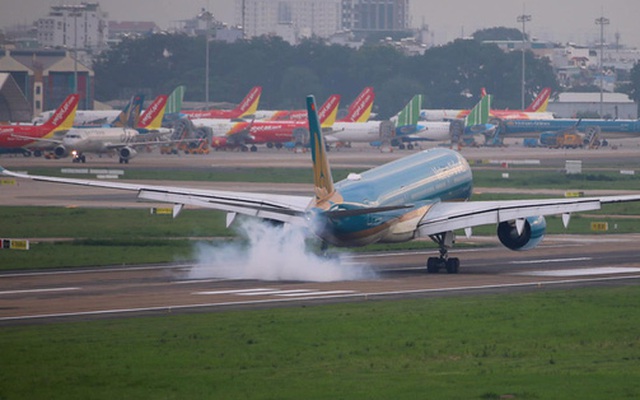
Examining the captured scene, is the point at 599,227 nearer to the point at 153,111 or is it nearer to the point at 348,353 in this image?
the point at 348,353

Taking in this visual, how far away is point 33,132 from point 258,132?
1685 inches

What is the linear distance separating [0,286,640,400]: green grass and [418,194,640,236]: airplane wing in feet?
25.1

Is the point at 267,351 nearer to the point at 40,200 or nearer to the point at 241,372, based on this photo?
the point at 241,372

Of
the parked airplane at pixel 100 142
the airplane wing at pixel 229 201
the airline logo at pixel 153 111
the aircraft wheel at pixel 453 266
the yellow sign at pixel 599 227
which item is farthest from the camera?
the airline logo at pixel 153 111

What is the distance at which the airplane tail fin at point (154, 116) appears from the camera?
17450cm

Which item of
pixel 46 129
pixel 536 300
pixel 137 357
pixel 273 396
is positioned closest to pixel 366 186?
pixel 536 300

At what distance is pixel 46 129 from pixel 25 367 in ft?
421

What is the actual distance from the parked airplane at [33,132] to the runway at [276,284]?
3809 inches

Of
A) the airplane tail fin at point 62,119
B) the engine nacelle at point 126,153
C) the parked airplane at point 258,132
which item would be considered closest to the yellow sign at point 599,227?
the engine nacelle at point 126,153

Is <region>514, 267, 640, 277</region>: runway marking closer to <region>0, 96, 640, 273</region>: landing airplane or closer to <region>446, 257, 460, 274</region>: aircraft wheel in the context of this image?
<region>0, 96, 640, 273</region>: landing airplane

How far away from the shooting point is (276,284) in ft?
177

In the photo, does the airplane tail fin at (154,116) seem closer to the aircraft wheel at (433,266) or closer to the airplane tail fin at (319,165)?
the aircraft wheel at (433,266)

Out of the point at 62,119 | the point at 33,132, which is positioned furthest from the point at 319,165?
the point at 62,119

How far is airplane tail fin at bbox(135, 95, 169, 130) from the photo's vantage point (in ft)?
573
